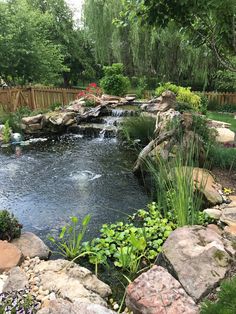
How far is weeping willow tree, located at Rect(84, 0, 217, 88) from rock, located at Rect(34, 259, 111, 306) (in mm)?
12147

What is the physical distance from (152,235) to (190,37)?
248cm

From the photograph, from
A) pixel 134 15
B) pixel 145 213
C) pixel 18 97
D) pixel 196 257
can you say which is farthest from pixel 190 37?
pixel 18 97

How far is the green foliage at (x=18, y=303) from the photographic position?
2.01m

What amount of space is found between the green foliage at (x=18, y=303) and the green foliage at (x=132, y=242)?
91cm

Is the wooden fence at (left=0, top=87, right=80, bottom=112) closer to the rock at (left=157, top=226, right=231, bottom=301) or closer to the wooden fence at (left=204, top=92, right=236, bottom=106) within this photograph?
the wooden fence at (left=204, top=92, right=236, bottom=106)

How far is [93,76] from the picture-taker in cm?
2112

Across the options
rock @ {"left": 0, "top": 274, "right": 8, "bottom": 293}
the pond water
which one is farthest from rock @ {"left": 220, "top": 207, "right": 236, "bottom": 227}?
rock @ {"left": 0, "top": 274, "right": 8, "bottom": 293}

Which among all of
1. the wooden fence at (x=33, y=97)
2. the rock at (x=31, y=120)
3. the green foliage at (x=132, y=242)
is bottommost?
the green foliage at (x=132, y=242)

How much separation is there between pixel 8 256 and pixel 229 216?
246cm

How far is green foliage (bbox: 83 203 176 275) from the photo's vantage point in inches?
116

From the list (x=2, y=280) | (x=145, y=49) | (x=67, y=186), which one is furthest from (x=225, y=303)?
(x=145, y=49)

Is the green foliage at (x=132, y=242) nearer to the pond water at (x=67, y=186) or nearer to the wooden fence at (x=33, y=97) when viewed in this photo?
the pond water at (x=67, y=186)

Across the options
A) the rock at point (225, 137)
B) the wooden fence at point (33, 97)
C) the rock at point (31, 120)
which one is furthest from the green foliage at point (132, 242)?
the wooden fence at point (33, 97)

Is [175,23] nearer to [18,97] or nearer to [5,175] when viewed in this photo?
[5,175]
